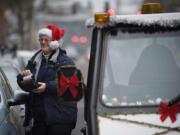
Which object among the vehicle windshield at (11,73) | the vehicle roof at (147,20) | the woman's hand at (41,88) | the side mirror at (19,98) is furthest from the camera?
the vehicle windshield at (11,73)

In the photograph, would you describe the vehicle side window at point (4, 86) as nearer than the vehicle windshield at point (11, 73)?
Yes

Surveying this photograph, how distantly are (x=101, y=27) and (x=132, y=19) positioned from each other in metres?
0.27

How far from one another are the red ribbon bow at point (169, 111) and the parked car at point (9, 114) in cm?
177

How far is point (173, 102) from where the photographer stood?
637cm

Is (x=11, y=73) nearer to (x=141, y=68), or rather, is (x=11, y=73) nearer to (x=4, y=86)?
(x=4, y=86)

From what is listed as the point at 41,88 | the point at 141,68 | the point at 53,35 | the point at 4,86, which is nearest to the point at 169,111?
the point at 141,68

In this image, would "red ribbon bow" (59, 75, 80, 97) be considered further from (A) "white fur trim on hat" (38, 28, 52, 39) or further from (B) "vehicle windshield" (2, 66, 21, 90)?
(B) "vehicle windshield" (2, 66, 21, 90)

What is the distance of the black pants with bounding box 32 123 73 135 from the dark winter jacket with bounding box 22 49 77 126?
0.05 m

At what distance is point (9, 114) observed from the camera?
7.92 metres

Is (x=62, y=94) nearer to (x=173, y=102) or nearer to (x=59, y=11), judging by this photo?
(x=173, y=102)

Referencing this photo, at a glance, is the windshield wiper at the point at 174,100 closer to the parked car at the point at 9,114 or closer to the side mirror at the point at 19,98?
the parked car at the point at 9,114

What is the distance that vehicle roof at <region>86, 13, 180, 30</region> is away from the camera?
21.4 ft

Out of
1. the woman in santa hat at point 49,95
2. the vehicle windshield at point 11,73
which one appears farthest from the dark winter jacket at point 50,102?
the vehicle windshield at point 11,73

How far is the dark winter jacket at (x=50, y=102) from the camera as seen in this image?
760 cm
